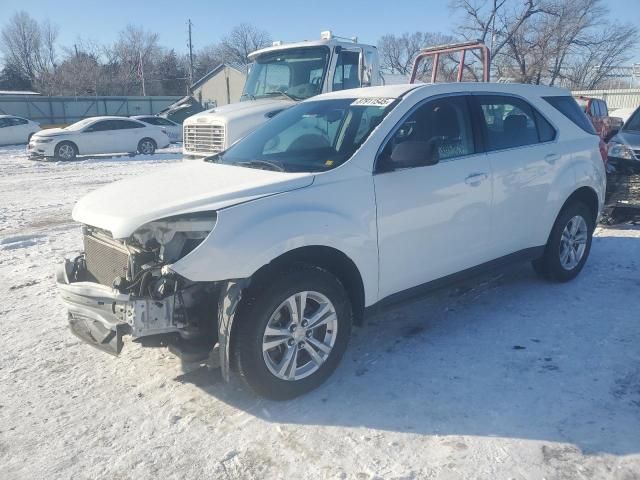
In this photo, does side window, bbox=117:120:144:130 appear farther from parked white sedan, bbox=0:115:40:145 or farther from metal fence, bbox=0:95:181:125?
metal fence, bbox=0:95:181:125

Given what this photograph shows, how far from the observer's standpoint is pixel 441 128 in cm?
432

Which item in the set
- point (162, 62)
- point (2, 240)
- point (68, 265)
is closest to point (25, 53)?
point (162, 62)

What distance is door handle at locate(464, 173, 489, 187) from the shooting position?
423cm

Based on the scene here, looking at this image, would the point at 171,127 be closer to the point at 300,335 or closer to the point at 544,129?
the point at 544,129

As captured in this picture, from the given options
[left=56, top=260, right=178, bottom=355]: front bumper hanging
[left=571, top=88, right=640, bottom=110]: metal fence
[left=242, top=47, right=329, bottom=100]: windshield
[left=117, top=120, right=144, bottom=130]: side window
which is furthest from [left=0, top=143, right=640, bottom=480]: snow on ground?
[left=571, top=88, right=640, bottom=110]: metal fence

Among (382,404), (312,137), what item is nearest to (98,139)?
(312,137)

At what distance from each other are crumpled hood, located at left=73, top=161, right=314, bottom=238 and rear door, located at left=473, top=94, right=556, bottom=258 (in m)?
1.84

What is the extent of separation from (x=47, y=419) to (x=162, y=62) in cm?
7740

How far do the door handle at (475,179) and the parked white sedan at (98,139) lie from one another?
1813 centimetres

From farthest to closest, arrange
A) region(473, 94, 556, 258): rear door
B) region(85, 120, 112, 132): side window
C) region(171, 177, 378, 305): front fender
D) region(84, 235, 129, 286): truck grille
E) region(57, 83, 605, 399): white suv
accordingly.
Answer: region(85, 120, 112, 132): side window → region(473, 94, 556, 258): rear door → region(84, 235, 129, 286): truck grille → region(57, 83, 605, 399): white suv → region(171, 177, 378, 305): front fender

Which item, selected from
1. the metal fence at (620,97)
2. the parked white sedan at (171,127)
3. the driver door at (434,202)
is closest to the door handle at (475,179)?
the driver door at (434,202)

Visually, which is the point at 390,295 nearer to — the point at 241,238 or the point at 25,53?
the point at 241,238

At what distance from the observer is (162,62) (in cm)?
7394

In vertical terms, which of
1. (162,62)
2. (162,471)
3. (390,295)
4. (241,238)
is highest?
(162,62)
